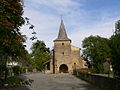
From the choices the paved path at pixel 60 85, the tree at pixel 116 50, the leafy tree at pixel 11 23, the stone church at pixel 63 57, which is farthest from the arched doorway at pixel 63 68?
the leafy tree at pixel 11 23

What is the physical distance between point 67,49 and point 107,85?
59.0 meters

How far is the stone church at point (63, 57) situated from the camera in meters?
78.1

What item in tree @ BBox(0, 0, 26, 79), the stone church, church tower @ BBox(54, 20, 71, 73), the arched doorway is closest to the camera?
tree @ BBox(0, 0, 26, 79)

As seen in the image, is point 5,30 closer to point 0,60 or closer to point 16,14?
point 16,14

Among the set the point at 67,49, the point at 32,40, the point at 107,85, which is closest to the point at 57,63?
the point at 67,49

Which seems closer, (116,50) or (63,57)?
(116,50)

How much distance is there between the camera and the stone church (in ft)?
256

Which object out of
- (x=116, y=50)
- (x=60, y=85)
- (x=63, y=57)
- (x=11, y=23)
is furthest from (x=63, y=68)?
(x=11, y=23)

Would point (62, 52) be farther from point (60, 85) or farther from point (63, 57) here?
point (60, 85)

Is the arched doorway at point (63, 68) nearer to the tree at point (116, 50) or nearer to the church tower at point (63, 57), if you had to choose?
the church tower at point (63, 57)

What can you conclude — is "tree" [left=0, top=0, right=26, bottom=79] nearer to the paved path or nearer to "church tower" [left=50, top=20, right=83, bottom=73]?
the paved path

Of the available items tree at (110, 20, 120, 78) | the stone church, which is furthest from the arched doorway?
tree at (110, 20, 120, 78)

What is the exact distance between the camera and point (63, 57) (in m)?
78.7

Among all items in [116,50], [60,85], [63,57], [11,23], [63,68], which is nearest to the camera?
[11,23]
